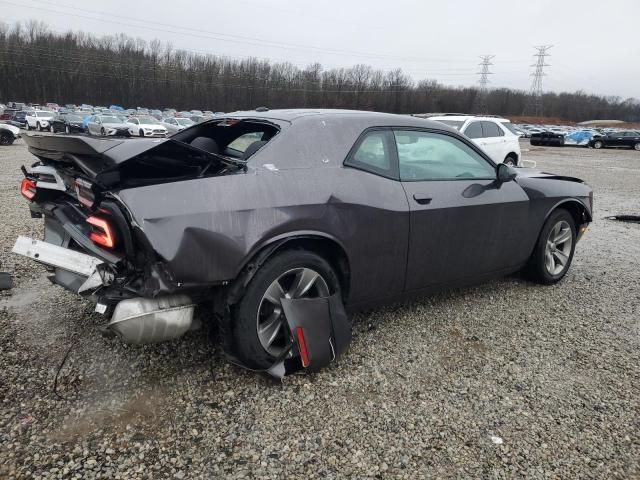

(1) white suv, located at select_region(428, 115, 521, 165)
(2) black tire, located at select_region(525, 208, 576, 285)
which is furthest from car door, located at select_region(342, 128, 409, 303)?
(1) white suv, located at select_region(428, 115, 521, 165)

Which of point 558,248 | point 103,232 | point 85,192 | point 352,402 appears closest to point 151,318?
point 103,232

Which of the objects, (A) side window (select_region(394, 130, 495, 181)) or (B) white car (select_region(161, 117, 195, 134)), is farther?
(B) white car (select_region(161, 117, 195, 134))

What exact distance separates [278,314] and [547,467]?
5.13 feet

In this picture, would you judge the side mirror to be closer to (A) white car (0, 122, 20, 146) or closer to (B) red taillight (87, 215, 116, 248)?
(B) red taillight (87, 215, 116, 248)

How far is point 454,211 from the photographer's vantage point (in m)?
3.48

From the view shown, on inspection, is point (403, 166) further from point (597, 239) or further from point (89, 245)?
point (597, 239)

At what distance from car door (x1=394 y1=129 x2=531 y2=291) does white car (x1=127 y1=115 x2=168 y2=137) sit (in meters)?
25.8

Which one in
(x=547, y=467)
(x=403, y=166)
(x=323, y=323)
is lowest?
(x=547, y=467)

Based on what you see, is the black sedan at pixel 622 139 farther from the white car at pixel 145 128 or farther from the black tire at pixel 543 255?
the black tire at pixel 543 255

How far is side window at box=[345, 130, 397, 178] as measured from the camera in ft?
10.2

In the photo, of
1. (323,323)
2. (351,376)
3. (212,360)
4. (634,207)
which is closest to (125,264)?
(212,360)

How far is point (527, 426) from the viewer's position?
8.18 ft

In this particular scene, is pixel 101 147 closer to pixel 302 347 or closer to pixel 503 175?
pixel 302 347

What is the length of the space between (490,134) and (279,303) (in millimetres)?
10197
